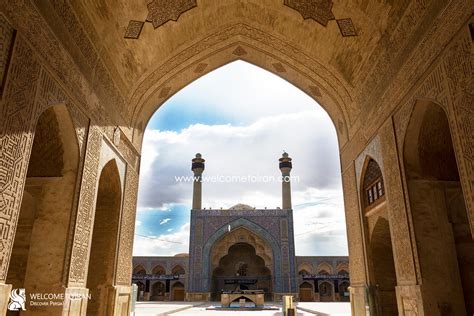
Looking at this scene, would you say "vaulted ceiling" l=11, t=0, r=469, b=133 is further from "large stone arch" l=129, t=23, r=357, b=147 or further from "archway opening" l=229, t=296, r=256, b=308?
"archway opening" l=229, t=296, r=256, b=308

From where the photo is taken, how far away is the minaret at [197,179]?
18703 mm

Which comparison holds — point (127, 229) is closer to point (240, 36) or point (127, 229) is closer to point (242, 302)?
point (240, 36)

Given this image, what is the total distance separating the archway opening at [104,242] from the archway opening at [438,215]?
4.25 m

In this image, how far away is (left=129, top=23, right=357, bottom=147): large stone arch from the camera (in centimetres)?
691

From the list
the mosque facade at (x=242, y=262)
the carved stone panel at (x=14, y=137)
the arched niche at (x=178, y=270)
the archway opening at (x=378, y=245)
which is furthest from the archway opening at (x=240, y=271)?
the carved stone panel at (x=14, y=137)

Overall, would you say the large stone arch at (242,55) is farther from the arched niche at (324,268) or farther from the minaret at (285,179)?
the arched niche at (324,268)

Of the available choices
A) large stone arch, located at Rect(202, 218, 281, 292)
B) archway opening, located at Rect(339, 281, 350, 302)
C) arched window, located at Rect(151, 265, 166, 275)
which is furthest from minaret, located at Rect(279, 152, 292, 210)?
arched window, located at Rect(151, 265, 166, 275)

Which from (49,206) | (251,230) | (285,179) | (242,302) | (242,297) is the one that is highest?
(285,179)

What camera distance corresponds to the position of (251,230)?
702 inches

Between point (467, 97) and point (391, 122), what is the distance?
5.56 feet

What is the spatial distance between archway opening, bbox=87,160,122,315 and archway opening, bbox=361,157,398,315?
13.0ft

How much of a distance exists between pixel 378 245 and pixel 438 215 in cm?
175

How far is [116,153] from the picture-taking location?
594 centimetres

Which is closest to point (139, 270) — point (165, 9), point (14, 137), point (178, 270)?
point (178, 270)
